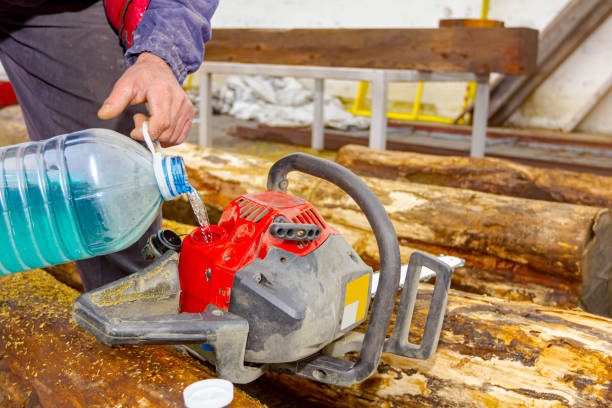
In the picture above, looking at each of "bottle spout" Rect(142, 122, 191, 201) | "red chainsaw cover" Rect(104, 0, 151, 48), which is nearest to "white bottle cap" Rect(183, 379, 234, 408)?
"bottle spout" Rect(142, 122, 191, 201)

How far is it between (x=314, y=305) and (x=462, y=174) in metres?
1.89

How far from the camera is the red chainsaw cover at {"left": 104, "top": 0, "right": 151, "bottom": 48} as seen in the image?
146 centimetres

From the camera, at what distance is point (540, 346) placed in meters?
1.35

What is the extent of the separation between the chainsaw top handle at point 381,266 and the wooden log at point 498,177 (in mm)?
1762

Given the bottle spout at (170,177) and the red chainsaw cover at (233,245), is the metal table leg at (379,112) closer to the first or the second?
the red chainsaw cover at (233,245)

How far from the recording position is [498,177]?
269 centimetres

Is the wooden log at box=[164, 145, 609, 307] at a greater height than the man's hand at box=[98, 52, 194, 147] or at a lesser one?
lesser

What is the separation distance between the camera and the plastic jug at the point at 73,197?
132cm

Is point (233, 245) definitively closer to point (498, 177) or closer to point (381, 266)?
point (381, 266)

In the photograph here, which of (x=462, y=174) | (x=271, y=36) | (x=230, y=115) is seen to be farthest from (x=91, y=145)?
(x=230, y=115)

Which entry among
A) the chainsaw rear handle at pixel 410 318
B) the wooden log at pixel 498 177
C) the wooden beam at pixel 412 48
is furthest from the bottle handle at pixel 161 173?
the wooden beam at pixel 412 48

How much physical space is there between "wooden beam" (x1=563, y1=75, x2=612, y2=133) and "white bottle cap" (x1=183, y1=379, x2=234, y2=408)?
5868 millimetres

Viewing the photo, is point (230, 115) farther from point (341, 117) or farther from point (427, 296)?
point (427, 296)

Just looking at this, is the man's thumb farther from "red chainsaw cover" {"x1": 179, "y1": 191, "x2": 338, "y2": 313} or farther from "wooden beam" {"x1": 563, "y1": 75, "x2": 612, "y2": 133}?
"wooden beam" {"x1": 563, "y1": 75, "x2": 612, "y2": 133}
